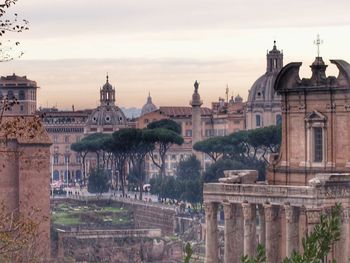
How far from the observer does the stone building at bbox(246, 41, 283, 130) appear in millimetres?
128000

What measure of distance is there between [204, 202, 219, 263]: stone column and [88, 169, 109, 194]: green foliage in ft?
236

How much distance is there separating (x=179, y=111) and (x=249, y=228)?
119 m

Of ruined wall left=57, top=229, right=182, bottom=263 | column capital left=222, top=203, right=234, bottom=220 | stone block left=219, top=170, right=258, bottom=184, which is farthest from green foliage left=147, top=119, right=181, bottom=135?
column capital left=222, top=203, right=234, bottom=220

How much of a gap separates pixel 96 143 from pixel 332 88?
8064 centimetres

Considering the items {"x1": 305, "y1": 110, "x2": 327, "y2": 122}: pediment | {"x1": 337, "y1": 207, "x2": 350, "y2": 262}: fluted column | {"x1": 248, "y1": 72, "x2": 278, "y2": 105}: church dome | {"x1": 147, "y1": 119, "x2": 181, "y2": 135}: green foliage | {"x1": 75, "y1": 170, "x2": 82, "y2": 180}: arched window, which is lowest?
{"x1": 337, "y1": 207, "x2": 350, "y2": 262}: fluted column

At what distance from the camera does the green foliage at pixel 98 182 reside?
→ 4552 inches

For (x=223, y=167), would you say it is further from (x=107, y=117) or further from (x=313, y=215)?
(x=107, y=117)

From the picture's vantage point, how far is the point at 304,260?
22266 millimetres

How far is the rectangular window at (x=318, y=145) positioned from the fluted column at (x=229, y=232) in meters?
2.31

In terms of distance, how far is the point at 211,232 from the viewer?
42.9 m

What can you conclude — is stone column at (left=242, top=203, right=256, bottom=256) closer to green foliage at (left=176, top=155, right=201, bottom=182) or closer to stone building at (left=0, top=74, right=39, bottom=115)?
green foliage at (left=176, top=155, right=201, bottom=182)

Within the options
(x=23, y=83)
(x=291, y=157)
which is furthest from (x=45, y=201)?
(x=23, y=83)

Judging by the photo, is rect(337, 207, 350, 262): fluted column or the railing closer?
rect(337, 207, 350, 262): fluted column

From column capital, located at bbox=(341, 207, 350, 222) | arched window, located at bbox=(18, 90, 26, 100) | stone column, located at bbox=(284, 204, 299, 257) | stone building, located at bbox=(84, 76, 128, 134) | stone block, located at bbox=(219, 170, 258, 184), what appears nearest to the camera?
column capital, located at bbox=(341, 207, 350, 222)
